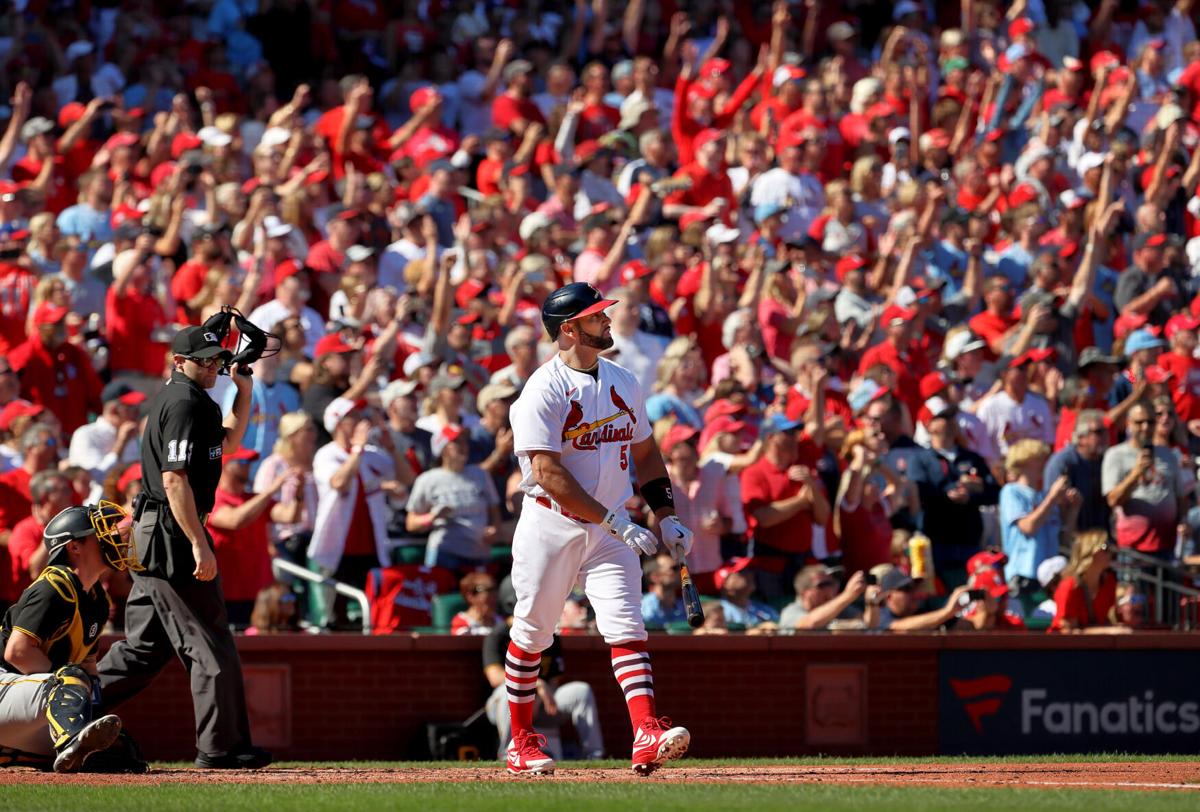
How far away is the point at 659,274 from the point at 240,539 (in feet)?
16.5

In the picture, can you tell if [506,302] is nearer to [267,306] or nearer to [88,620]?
[267,306]

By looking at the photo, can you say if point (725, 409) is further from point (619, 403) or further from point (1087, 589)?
point (619, 403)

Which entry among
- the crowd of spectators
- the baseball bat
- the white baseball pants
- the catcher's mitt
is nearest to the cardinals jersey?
the white baseball pants

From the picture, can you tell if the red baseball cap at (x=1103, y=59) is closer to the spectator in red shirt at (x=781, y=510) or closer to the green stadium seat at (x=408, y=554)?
the spectator in red shirt at (x=781, y=510)

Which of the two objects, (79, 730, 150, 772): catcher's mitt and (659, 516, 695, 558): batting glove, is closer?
(659, 516, 695, 558): batting glove

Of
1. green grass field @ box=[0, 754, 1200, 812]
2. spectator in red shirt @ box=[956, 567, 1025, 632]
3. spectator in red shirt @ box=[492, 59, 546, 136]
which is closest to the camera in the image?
green grass field @ box=[0, 754, 1200, 812]

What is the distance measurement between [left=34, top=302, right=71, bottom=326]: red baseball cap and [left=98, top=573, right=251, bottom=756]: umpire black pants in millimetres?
5401

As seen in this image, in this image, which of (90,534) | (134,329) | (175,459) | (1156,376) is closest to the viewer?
(175,459)

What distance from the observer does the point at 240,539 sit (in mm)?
12039

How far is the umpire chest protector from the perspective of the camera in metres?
8.59

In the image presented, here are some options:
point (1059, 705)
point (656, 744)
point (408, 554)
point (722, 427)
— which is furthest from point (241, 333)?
point (1059, 705)

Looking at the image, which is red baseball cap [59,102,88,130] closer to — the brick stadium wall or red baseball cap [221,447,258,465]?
red baseball cap [221,447,258,465]

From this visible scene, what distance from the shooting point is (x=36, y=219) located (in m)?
15.5

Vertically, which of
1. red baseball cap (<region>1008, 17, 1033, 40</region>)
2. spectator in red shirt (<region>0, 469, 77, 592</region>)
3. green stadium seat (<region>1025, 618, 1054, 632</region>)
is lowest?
green stadium seat (<region>1025, 618, 1054, 632</region>)
